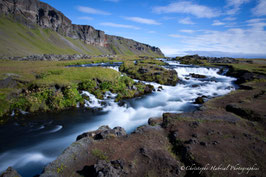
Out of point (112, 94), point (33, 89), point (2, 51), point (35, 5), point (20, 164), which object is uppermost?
point (35, 5)

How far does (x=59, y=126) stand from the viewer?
19.3m

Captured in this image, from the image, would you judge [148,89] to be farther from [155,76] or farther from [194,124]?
[194,124]

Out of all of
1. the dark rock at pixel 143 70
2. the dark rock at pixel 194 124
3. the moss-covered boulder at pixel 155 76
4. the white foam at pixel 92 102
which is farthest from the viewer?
the dark rock at pixel 143 70

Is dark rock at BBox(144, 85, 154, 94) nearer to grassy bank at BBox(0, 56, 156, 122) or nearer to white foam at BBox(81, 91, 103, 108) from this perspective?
grassy bank at BBox(0, 56, 156, 122)

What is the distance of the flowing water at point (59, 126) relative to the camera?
13594 millimetres

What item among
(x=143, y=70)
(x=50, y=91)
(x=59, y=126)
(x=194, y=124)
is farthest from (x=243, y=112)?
(x=143, y=70)

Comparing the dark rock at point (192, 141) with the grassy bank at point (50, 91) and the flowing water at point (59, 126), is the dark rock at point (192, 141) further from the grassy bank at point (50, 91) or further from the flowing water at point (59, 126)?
the grassy bank at point (50, 91)

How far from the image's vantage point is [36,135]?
17.2 metres

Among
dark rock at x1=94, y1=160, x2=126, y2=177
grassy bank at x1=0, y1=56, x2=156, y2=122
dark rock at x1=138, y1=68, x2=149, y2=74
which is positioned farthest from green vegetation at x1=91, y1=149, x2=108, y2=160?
dark rock at x1=138, y1=68, x2=149, y2=74

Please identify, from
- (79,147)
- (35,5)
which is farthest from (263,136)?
(35,5)

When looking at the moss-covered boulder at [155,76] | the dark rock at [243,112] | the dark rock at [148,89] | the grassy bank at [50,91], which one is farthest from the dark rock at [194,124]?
the moss-covered boulder at [155,76]

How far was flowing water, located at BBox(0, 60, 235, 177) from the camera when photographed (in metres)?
13.6

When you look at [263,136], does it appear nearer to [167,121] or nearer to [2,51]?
[167,121]

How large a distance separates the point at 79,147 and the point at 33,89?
1837cm
